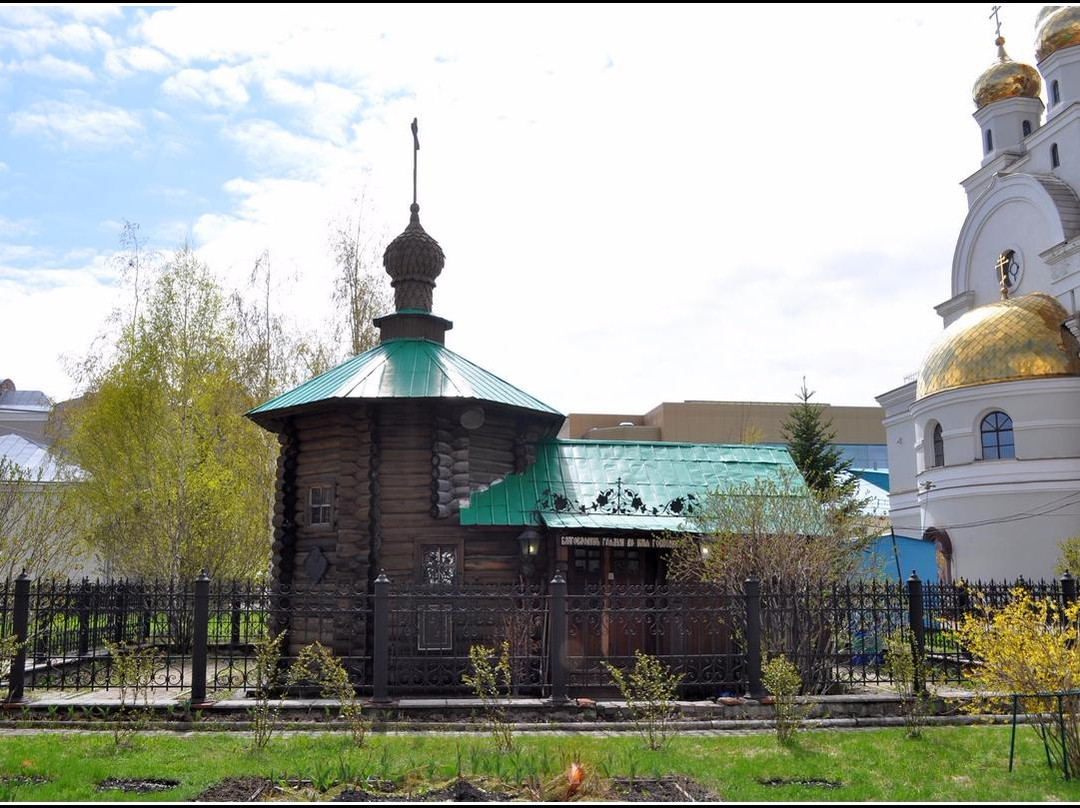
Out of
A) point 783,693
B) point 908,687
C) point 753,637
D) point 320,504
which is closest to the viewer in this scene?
point 783,693

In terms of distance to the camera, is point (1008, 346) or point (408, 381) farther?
point (1008, 346)

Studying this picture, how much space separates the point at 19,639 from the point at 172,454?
11.4 metres

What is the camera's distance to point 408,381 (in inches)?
592

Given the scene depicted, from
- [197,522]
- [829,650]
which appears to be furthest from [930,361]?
[197,522]

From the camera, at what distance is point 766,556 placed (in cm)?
1348

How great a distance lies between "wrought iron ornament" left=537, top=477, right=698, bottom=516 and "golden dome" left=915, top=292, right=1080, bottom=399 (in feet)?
46.2

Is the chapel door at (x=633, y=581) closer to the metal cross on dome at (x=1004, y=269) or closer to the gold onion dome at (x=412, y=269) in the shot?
the gold onion dome at (x=412, y=269)

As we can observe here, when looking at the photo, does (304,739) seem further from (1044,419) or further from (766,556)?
(1044,419)

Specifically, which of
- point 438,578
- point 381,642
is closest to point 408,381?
point 438,578

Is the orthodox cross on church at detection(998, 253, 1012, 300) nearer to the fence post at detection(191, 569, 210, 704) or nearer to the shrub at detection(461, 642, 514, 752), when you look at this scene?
the shrub at detection(461, 642, 514, 752)

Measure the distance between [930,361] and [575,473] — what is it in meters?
16.4

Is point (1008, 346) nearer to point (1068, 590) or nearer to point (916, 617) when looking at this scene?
point (1068, 590)

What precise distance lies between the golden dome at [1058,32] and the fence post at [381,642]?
3016 cm

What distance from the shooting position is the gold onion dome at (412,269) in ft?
59.8
